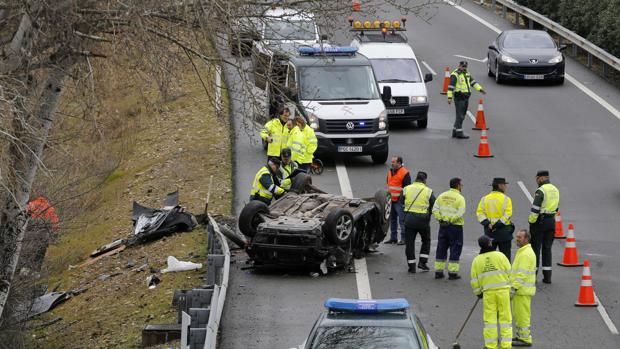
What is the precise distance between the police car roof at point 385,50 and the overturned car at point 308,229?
39.1 ft

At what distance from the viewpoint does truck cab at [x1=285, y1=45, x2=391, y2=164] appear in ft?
85.1

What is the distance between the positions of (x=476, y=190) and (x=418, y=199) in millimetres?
5561

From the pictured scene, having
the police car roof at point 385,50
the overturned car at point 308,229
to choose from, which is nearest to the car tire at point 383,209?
the overturned car at point 308,229

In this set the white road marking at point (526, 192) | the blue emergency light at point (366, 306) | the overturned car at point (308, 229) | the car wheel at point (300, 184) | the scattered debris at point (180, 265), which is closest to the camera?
the blue emergency light at point (366, 306)

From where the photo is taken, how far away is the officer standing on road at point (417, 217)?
754 inches

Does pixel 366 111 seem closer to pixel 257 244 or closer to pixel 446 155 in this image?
pixel 446 155

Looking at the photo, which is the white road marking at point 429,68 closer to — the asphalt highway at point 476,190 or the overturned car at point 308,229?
the asphalt highway at point 476,190

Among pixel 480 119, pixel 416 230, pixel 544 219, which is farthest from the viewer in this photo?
pixel 480 119

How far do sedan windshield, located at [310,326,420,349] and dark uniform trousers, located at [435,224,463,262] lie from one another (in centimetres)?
620

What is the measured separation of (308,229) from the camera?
59.8 ft

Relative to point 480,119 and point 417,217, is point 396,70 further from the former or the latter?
point 417,217

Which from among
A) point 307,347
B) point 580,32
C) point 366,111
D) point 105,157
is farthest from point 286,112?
point 580,32

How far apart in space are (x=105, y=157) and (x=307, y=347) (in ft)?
49.6

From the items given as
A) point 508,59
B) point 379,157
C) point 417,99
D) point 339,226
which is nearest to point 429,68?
point 508,59
